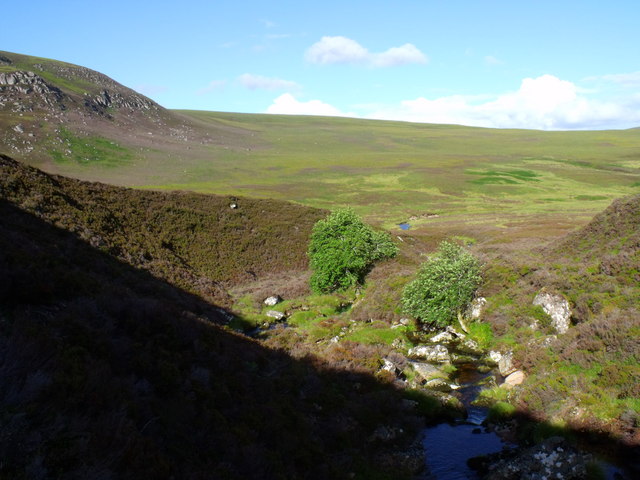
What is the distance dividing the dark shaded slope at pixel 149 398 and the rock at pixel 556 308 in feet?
32.0

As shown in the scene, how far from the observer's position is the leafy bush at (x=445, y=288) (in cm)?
2506

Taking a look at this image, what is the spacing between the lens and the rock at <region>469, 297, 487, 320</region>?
24422mm

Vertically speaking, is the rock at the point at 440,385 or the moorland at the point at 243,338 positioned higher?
the moorland at the point at 243,338

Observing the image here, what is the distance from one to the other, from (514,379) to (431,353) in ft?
16.3

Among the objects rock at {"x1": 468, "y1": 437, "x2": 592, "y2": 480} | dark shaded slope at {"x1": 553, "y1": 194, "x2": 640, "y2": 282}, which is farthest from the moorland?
rock at {"x1": 468, "y1": 437, "x2": 592, "y2": 480}

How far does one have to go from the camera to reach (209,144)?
17888cm

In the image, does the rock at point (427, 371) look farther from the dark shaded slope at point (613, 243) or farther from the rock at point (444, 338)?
the dark shaded slope at point (613, 243)

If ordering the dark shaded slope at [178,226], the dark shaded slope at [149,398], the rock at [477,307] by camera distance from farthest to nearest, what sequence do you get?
the dark shaded slope at [178,226] → the rock at [477,307] → the dark shaded slope at [149,398]

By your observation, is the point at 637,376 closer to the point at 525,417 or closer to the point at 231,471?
the point at 525,417

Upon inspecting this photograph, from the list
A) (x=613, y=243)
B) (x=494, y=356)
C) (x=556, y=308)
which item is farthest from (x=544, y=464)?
(x=613, y=243)

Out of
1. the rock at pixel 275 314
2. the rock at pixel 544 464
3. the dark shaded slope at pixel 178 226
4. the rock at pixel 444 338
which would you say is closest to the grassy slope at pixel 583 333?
the rock at pixel 544 464

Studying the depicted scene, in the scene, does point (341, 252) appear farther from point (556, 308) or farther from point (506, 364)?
point (506, 364)

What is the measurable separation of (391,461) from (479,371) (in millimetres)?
8594

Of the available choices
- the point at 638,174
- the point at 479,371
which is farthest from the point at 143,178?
the point at 638,174
